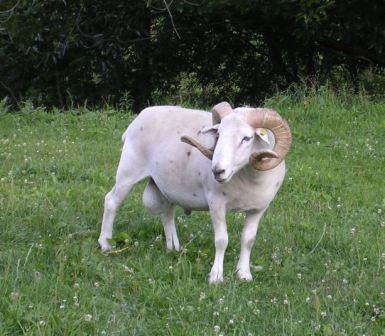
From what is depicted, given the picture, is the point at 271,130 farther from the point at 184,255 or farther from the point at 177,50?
the point at 177,50

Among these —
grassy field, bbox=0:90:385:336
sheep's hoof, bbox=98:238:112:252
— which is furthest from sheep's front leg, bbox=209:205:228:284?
sheep's hoof, bbox=98:238:112:252

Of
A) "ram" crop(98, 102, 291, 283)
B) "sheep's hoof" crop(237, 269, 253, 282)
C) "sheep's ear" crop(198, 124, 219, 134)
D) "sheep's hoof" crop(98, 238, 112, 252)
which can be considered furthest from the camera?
"sheep's hoof" crop(98, 238, 112, 252)

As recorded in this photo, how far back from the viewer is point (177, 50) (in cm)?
1681

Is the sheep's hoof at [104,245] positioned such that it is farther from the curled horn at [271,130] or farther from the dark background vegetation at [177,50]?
the dark background vegetation at [177,50]

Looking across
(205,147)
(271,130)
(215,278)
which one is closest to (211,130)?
(205,147)

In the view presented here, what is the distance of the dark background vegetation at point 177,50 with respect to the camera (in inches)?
557

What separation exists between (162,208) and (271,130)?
4.64 ft

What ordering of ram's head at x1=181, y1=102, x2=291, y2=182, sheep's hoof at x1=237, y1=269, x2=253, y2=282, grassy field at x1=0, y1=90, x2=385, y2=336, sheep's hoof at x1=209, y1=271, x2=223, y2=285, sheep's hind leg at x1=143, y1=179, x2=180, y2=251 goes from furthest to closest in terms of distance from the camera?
1. sheep's hind leg at x1=143, y1=179, x2=180, y2=251
2. sheep's hoof at x1=237, y1=269, x2=253, y2=282
3. sheep's hoof at x1=209, y1=271, x2=223, y2=285
4. ram's head at x1=181, y1=102, x2=291, y2=182
5. grassy field at x1=0, y1=90, x2=385, y2=336

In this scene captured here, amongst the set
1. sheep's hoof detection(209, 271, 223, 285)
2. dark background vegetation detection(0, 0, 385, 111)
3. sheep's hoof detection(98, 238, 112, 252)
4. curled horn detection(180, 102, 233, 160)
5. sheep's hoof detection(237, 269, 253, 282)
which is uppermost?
curled horn detection(180, 102, 233, 160)

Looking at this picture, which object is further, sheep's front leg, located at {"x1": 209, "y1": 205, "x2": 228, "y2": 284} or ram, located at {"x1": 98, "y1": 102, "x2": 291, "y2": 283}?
sheep's front leg, located at {"x1": 209, "y1": 205, "x2": 228, "y2": 284}

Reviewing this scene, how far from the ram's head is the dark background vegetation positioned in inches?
327

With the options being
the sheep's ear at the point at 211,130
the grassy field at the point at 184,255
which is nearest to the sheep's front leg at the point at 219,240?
the grassy field at the point at 184,255

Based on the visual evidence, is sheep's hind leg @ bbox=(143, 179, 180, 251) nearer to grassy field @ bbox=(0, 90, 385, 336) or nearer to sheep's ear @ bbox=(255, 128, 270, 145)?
grassy field @ bbox=(0, 90, 385, 336)

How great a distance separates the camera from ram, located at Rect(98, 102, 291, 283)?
5.07 m
